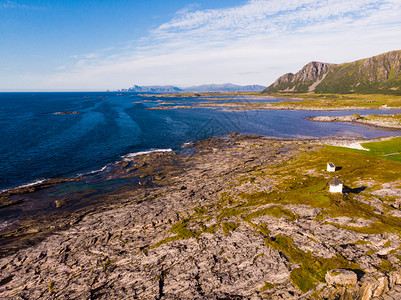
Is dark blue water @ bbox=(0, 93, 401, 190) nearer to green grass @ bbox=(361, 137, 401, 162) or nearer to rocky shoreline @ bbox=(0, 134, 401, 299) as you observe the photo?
rocky shoreline @ bbox=(0, 134, 401, 299)

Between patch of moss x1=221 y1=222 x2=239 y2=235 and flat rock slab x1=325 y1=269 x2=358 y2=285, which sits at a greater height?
flat rock slab x1=325 y1=269 x2=358 y2=285

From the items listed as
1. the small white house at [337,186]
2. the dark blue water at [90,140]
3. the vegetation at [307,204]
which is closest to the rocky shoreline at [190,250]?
the vegetation at [307,204]

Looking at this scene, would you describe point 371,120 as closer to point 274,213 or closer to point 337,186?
point 337,186

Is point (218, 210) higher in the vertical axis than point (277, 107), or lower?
lower

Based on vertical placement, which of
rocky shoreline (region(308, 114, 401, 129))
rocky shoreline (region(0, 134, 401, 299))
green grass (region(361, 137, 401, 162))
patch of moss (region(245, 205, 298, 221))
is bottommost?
rocky shoreline (region(0, 134, 401, 299))

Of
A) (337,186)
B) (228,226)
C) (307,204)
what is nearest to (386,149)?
(337,186)

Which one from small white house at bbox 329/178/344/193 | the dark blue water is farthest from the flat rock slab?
the dark blue water

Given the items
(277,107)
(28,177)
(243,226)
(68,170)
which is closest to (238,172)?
(243,226)

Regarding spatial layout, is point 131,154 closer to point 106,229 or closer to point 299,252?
point 106,229
